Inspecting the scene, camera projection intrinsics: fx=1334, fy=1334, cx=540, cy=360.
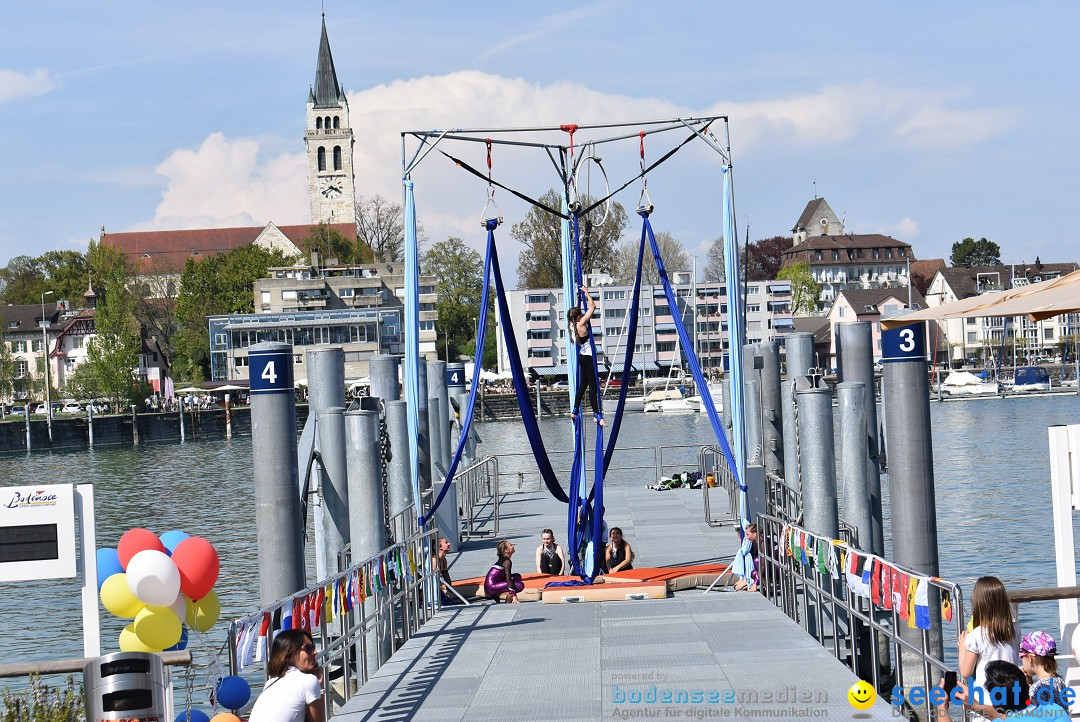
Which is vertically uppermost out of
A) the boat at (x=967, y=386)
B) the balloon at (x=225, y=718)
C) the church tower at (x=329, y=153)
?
the church tower at (x=329, y=153)

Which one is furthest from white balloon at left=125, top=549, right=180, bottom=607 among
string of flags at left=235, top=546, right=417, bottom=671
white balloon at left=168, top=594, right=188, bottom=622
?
string of flags at left=235, top=546, right=417, bottom=671

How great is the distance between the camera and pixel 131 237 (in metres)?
196

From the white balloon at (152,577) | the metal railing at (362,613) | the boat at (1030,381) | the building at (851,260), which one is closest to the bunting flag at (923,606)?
the metal railing at (362,613)

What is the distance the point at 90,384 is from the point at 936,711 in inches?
4083

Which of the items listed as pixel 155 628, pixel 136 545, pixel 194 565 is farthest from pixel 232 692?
pixel 136 545

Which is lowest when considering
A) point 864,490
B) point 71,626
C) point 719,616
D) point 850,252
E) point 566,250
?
point 71,626

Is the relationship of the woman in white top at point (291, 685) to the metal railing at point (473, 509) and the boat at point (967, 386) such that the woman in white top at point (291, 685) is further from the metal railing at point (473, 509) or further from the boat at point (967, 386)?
the boat at point (967, 386)

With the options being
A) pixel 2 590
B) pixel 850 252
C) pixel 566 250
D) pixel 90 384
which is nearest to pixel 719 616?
pixel 566 250

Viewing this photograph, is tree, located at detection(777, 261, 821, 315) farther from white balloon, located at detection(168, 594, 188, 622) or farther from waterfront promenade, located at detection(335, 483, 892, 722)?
white balloon, located at detection(168, 594, 188, 622)

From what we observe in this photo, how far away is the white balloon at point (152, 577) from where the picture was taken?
35.1 ft

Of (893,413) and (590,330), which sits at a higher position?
(590,330)

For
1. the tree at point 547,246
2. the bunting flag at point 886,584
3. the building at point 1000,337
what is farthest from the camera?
the building at point 1000,337

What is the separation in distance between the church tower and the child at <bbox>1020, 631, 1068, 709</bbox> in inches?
7222

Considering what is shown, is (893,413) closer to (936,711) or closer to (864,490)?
(864,490)
